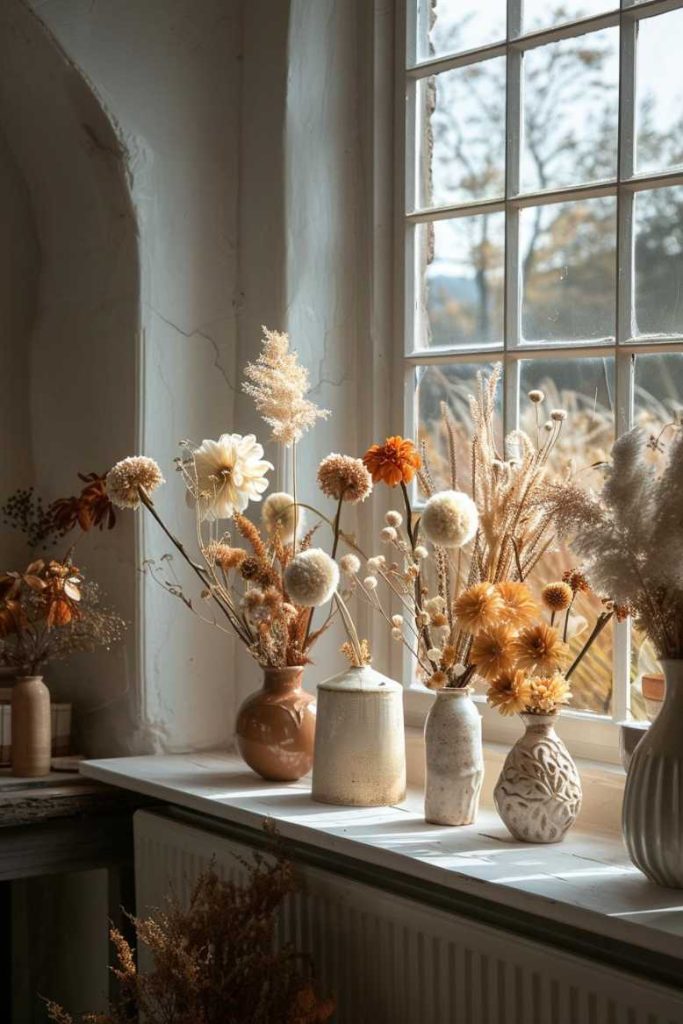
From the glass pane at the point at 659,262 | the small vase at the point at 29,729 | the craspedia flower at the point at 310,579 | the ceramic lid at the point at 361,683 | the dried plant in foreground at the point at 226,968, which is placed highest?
the glass pane at the point at 659,262

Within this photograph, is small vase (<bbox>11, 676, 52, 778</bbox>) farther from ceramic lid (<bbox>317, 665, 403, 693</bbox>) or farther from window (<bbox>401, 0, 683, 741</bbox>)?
window (<bbox>401, 0, 683, 741</bbox>)

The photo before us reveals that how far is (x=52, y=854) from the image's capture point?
2.82 meters

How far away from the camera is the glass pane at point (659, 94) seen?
2291 millimetres

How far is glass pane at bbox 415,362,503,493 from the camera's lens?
2.68 meters

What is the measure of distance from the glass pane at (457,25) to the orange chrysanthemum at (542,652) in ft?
4.00

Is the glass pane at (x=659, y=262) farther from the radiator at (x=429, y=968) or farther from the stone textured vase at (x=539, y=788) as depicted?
the radiator at (x=429, y=968)

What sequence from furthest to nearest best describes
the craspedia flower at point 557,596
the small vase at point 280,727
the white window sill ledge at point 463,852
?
the small vase at point 280,727, the craspedia flower at point 557,596, the white window sill ledge at point 463,852

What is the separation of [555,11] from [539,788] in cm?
142

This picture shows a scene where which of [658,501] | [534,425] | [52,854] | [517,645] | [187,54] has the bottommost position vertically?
[52,854]

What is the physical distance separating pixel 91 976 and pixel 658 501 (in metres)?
2.01

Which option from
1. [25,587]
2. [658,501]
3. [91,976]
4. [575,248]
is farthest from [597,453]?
[91,976]

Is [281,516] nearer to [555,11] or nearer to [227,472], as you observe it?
A: [227,472]

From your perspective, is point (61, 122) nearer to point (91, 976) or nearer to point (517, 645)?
point (517, 645)

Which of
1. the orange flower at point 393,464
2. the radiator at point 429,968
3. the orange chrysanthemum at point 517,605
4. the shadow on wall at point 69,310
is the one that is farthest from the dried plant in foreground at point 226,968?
the shadow on wall at point 69,310
